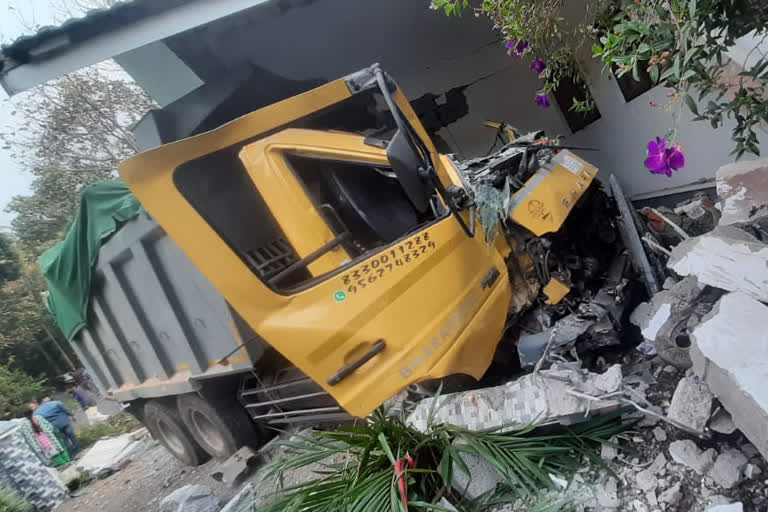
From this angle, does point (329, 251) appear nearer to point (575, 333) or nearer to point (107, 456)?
point (575, 333)

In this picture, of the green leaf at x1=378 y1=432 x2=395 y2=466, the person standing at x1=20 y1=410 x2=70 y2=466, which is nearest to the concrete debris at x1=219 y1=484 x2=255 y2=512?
the green leaf at x1=378 y1=432 x2=395 y2=466

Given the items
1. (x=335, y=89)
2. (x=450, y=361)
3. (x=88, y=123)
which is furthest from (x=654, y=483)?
(x=88, y=123)

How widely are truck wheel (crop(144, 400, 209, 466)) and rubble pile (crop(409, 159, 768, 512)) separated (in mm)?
3023

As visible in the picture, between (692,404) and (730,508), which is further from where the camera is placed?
(692,404)

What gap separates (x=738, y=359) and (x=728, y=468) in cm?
50

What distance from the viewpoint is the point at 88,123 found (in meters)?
12.8

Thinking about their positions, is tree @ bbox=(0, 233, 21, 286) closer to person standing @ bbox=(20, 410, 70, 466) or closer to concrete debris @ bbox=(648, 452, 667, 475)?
person standing @ bbox=(20, 410, 70, 466)

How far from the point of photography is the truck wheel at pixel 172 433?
4.79m

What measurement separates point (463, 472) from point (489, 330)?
90 centimetres

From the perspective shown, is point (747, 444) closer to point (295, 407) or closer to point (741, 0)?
point (741, 0)

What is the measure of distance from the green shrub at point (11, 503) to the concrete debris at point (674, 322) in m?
7.09

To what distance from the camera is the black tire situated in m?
4.23

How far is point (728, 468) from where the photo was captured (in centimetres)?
196

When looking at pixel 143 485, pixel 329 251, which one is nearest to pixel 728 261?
pixel 329 251
